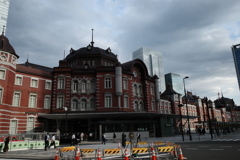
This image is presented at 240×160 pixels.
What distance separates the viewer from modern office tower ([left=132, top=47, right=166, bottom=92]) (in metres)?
135

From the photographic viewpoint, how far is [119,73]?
36.7 meters

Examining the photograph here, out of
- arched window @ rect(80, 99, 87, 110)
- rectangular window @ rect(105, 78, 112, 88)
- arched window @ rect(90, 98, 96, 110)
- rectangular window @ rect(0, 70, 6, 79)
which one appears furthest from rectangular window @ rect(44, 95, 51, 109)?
rectangular window @ rect(105, 78, 112, 88)

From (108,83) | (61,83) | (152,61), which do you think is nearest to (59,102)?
(61,83)

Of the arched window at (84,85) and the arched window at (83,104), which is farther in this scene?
the arched window at (84,85)

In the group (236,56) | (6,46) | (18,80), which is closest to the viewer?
(6,46)

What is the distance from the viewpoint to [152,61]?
138 m

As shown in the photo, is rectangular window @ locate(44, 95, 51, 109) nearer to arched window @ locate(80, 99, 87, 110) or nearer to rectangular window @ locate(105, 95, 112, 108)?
arched window @ locate(80, 99, 87, 110)

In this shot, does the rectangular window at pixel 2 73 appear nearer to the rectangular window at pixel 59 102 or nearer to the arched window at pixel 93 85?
the rectangular window at pixel 59 102

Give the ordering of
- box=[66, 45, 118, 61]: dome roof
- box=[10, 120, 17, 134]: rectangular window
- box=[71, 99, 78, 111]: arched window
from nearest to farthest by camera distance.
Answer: box=[10, 120, 17, 134]: rectangular window → box=[71, 99, 78, 111]: arched window → box=[66, 45, 118, 61]: dome roof

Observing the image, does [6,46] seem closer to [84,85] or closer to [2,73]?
[2,73]

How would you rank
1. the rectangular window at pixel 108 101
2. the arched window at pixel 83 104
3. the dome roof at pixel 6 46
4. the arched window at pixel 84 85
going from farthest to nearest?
the arched window at pixel 84 85, the arched window at pixel 83 104, the rectangular window at pixel 108 101, the dome roof at pixel 6 46

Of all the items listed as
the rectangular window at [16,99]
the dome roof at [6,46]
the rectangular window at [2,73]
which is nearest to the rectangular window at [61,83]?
the rectangular window at [16,99]

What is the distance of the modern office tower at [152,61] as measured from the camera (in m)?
135

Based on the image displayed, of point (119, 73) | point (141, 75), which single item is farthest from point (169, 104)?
point (119, 73)
